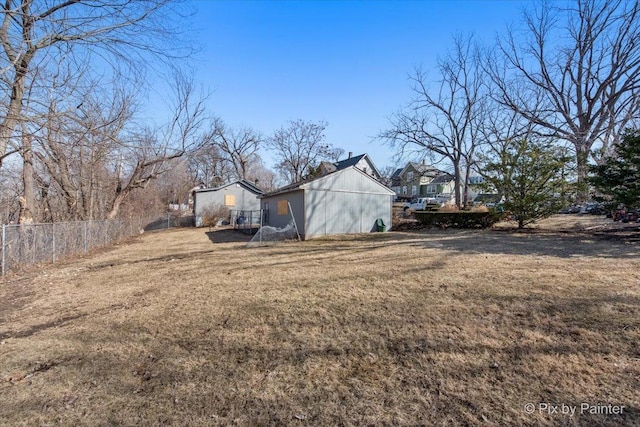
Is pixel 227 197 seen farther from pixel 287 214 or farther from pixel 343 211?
pixel 343 211

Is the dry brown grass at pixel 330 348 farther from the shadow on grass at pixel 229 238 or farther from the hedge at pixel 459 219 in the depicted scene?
the hedge at pixel 459 219

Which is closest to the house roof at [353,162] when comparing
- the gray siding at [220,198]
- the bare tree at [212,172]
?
the gray siding at [220,198]

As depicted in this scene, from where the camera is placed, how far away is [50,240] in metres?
8.16

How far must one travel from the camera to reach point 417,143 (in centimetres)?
2577

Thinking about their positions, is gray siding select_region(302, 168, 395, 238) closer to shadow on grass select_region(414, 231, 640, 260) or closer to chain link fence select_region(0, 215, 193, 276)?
shadow on grass select_region(414, 231, 640, 260)

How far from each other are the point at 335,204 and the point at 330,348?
10597 mm

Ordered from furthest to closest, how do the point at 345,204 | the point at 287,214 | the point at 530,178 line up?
the point at 287,214 → the point at 345,204 → the point at 530,178

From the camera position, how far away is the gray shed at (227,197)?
25109 mm

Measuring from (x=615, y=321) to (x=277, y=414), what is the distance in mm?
3721

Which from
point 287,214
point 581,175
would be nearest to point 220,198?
point 287,214

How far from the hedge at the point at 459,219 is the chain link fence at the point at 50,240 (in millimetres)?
14720

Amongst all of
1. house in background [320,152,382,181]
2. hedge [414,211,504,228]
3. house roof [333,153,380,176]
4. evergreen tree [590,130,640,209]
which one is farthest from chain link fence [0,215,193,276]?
house in background [320,152,382,181]

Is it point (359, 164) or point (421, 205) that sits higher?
point (359, 164)

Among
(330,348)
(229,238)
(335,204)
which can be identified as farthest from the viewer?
(229,238)
